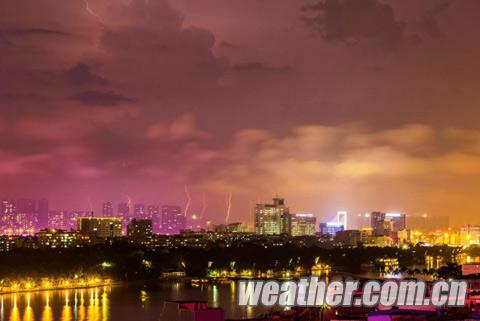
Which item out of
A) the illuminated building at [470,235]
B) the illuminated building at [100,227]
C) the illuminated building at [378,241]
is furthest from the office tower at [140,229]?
the illuminated building at [470,235]

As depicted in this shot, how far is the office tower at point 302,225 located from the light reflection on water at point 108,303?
8984 centimetres

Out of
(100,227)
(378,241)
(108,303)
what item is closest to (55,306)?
(108,303)

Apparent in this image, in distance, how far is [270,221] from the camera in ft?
400

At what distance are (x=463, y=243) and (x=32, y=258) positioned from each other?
7047cm

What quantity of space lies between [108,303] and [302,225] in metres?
101

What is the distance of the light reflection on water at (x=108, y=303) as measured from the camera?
21781 mm

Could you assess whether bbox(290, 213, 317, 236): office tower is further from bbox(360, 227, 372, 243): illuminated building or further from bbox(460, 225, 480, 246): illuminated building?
bbox(460, 225, 480, 246): illuminated building

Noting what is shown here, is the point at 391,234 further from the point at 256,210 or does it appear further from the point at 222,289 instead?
the point at 222,289

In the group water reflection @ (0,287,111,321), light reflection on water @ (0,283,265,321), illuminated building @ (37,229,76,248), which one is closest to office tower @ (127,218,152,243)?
illuminated building @ (37,229,76,248)

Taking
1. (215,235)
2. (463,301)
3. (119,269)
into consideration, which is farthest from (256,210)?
(463,301)

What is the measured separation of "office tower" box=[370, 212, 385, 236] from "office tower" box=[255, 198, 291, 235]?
13368 mm

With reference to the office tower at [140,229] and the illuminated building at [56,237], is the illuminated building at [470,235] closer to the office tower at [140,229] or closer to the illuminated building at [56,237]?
the office tower at [140,229]

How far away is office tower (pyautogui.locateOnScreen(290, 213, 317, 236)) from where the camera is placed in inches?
4879

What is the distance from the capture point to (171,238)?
87.3 m
